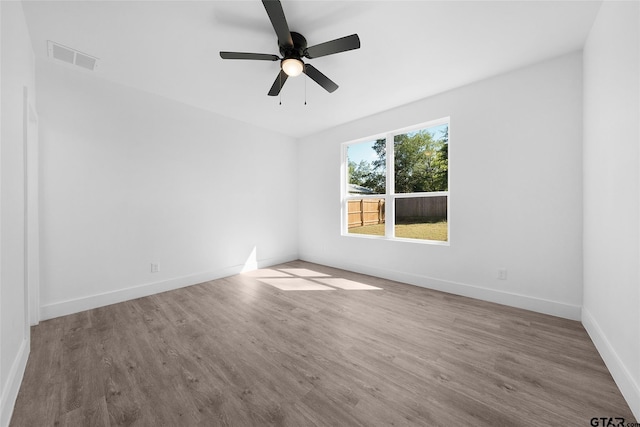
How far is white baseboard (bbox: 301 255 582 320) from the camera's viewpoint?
2.43 metres

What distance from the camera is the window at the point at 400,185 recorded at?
338 centimetres

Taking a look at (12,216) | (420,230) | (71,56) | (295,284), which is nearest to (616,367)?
(420,230)

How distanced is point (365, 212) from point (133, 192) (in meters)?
3.42

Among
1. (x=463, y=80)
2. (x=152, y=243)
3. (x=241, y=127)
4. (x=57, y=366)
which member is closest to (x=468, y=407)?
(x=57, y=366)

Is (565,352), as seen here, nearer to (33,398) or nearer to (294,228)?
(33,398)

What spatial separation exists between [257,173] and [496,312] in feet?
13.2

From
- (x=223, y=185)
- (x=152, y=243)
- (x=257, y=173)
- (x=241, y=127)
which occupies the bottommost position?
(x=152, y=243)

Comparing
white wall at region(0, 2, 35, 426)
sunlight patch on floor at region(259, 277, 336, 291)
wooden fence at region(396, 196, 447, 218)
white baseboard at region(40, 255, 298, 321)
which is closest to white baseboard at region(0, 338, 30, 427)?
white wall at region(0, 2, 35, 426)

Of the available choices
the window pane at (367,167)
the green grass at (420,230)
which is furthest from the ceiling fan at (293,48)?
the green grass at (420,230)

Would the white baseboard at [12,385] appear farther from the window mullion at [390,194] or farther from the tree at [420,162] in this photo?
the tree at [420,162]

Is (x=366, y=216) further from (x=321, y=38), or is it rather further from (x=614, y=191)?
(x=614, y=191)

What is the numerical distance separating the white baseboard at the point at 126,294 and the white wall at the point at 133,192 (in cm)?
1

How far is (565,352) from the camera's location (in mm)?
1858

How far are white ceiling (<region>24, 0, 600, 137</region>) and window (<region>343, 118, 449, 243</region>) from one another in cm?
74
